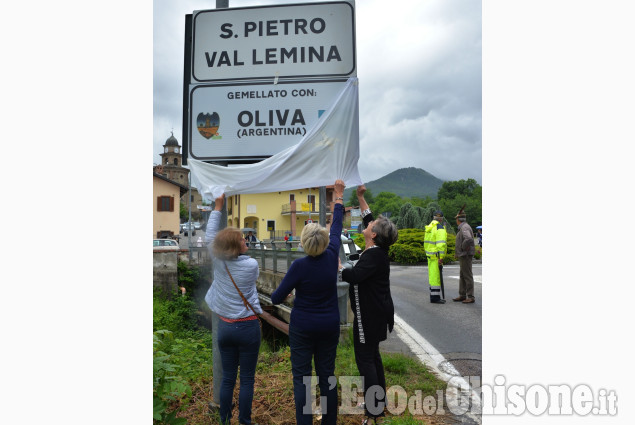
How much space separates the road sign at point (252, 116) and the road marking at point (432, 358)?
289 centimetres

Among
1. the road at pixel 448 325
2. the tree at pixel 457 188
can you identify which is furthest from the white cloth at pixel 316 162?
the tree at pixel 457 188

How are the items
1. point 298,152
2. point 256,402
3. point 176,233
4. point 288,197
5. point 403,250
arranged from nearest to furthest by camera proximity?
point 298,152
point 256,402
point 403,250
point 176,233
point 288,197

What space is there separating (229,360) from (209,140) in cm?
188

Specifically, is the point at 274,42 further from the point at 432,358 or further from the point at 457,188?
the point at 457,188

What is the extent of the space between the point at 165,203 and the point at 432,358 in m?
41.4

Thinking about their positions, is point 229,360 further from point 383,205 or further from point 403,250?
point 383,205

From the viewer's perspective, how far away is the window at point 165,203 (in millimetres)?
42719

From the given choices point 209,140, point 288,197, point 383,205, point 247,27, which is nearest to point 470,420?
point 209,140

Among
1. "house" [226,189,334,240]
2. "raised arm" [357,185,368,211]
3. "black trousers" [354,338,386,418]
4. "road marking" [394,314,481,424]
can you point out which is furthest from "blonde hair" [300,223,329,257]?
"house" [226,189,334,240]

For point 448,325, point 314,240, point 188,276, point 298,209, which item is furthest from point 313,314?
point 298,209

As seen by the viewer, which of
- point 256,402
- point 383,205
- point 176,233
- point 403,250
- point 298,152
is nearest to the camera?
point 298,152

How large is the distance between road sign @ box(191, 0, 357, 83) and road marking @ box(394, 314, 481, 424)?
3191 mm

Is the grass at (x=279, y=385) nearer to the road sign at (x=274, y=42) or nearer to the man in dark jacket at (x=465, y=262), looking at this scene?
the road sign at (x=274, y=42)

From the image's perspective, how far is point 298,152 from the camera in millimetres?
3742
